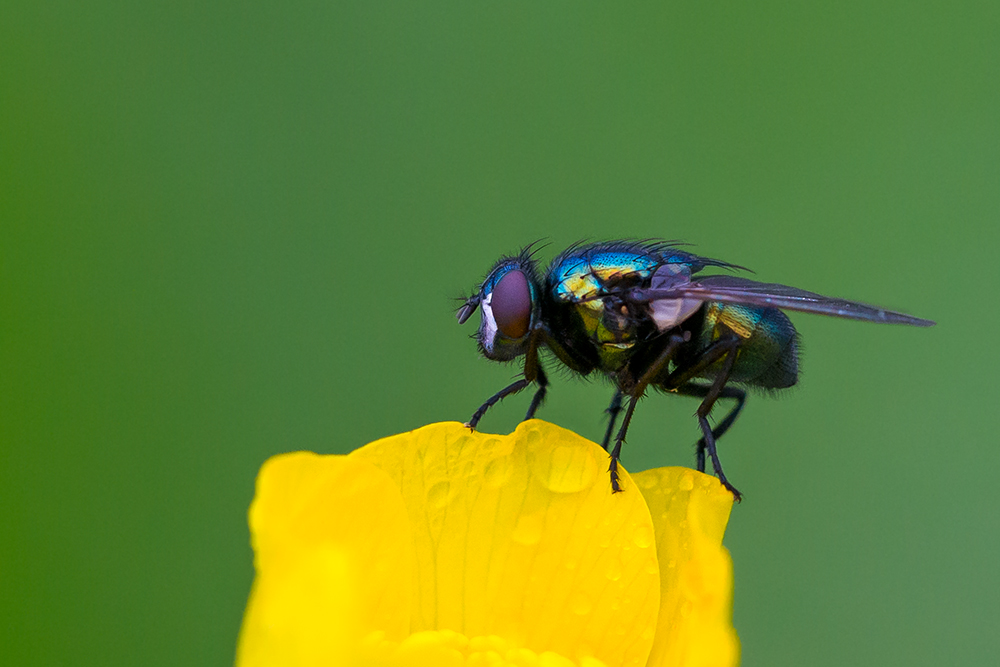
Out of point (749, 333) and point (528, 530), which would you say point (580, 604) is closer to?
point (528, 530)

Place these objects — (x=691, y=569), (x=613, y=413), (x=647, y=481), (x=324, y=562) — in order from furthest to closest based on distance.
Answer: (x=613, y=413), (x=647, y=481), (x=691, y=569), (x=324, y=562)

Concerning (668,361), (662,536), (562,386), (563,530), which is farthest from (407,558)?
Result: (562,386)

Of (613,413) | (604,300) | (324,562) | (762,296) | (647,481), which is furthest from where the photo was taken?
(613,413)

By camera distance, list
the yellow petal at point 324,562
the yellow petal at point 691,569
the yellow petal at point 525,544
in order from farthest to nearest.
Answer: the yellow petal at point 525,544 < the yellow petal at point 691,569 < the yellow petal at point 324,562

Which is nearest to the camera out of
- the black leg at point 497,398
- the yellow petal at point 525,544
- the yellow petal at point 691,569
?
the yellow petal at point 691,569

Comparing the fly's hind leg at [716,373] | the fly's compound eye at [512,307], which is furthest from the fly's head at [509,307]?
the fly's hind leg at [716,373]

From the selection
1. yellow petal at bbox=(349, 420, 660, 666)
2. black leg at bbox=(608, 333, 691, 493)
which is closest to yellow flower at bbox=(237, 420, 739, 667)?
yellow petal at bbox=(349, 420, 660, 666)

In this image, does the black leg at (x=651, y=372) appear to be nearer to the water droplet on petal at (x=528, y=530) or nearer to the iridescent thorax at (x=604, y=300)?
the iridescent thorax at (x=604, y=300)

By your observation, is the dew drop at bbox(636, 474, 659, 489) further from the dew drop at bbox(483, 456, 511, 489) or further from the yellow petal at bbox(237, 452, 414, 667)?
the yellow petal at bbox(237, 452, 414, 667)

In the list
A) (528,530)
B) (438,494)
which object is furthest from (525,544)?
(438,494)
